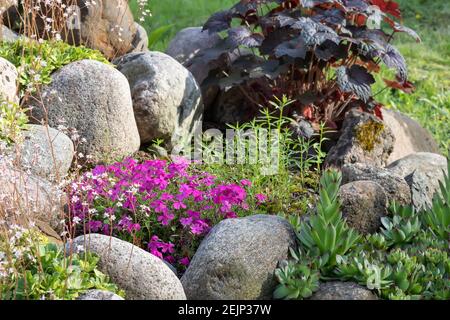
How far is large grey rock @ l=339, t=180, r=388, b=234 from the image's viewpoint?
4.34 metres

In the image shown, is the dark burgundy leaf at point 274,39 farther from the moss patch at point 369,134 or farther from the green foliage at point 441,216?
the green foliage at point 441,216

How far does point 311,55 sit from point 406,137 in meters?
1.25

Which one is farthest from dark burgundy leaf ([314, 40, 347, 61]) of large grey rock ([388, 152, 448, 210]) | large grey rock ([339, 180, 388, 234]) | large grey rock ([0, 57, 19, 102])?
large grey rock ([0, 57, 19, 102])

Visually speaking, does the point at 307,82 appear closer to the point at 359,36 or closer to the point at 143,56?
the point at 359,36

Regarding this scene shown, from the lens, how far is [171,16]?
35.0ft

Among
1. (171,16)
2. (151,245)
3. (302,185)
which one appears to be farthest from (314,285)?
(171,16)

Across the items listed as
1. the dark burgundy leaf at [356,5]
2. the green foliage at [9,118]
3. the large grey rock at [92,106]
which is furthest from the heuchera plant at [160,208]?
the dark burgundy leaf at [356,5]

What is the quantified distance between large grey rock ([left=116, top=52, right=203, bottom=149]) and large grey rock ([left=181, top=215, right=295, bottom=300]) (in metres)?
Answer: 2.37

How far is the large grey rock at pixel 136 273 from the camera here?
378 cm

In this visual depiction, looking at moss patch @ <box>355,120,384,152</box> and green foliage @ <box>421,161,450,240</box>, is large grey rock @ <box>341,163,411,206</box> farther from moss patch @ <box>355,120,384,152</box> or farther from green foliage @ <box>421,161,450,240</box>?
moss patch @ <box>355,120,384,152</box>

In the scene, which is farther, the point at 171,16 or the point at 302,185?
the point at 171,16

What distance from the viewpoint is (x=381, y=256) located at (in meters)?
4.04

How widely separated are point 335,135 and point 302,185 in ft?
2.93

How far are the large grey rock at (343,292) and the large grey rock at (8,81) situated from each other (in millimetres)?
2730
